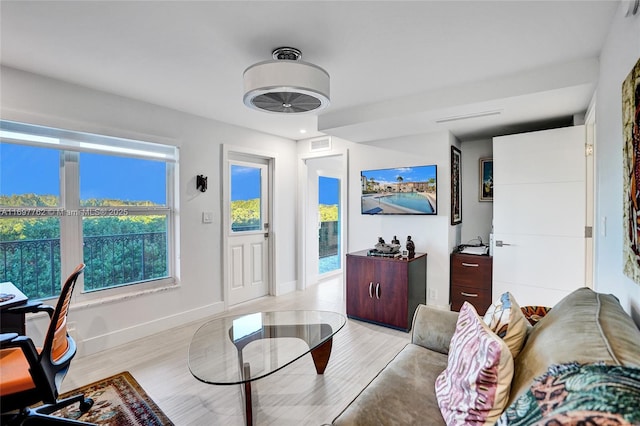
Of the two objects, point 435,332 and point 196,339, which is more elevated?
point 435,332

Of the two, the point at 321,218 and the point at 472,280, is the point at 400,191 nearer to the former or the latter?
the point at 472,280

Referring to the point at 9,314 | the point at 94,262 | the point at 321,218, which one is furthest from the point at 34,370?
the point at 321,218

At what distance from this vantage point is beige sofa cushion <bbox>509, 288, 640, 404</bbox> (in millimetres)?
833

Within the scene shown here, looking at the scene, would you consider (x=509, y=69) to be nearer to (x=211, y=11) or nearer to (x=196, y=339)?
(x=211, y=11)

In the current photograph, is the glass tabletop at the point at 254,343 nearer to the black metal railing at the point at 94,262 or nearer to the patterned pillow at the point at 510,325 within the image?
the patterned pillow at the point at 510,325

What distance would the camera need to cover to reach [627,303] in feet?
4.58

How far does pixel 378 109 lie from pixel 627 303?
234 cm

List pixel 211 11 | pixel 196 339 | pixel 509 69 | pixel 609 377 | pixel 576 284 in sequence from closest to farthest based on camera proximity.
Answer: pixel 609 377
pixel 211 11
pixel 196 339
pixel 509 69
pixel 576 284

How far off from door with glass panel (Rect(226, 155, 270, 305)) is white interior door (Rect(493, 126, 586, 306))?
2.94 metres

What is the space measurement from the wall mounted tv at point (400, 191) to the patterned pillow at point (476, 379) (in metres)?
2.42

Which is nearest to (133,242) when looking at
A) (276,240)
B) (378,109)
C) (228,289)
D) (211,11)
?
(228,289)

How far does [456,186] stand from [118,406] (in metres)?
3.77

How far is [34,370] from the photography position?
4.90ft

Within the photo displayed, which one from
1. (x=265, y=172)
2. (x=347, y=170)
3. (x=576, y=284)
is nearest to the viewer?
(x=576, y=284)
